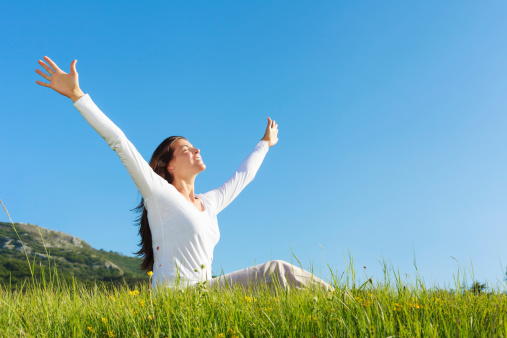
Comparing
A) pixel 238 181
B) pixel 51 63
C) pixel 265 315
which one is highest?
pixel 51 63

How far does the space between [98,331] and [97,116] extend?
222cm

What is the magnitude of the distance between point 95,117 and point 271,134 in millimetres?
3588

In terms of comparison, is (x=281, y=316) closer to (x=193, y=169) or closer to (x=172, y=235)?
(x=172, y=235)

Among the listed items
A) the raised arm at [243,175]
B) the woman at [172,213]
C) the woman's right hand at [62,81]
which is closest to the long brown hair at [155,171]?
the woman at [172,213]

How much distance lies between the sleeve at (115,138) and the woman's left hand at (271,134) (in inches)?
123

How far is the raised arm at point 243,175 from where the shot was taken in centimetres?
613

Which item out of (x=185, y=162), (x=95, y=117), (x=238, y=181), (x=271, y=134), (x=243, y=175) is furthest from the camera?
(x=271, y=134)

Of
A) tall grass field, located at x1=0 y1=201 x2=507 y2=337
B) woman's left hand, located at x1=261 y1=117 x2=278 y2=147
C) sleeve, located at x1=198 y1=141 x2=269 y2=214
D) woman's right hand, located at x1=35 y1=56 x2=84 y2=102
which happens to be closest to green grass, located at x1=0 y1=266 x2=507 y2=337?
tall grass field, located at x1=0 y1=201 x2=507 y2=337

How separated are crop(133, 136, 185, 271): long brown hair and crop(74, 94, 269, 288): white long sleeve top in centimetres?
76

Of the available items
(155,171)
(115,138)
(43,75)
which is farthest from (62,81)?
(155,171)

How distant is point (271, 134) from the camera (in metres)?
7.31

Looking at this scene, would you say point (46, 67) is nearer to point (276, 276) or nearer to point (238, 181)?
point (238, 181)

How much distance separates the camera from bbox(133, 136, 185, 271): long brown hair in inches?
220

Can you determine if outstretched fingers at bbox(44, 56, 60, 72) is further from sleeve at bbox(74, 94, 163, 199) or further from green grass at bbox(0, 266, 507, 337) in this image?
green grass at bbox(0, 266, 507, 337)
